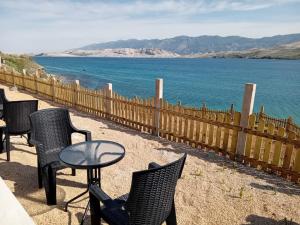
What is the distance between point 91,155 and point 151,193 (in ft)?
4.67

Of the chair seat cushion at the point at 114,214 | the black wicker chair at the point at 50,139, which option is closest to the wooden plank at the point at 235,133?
the black wicker chair at the point at 50,139

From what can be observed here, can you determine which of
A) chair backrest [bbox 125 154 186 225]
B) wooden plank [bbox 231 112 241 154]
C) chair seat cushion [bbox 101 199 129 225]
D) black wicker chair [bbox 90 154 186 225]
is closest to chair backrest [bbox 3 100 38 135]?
black wicker chair [bbox 90 154 186 225]

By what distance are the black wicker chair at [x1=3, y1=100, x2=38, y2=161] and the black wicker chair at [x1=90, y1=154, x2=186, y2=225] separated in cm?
322

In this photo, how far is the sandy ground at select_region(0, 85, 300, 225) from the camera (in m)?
3.64

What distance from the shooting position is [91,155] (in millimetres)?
3420

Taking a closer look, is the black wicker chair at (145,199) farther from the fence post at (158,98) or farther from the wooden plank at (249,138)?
the fence post at (158,98)

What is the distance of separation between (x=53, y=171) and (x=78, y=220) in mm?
791

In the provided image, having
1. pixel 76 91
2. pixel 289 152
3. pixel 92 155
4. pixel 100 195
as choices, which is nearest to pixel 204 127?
pixel 289 152

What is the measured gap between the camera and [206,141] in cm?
635

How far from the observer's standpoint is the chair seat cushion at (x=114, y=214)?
2.49 m

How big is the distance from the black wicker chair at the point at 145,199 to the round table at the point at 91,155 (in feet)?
1.76

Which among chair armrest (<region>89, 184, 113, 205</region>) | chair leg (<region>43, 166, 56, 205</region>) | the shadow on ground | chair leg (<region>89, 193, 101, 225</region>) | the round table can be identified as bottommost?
the shadow on ground

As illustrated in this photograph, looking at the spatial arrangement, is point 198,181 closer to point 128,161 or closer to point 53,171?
point 128,161

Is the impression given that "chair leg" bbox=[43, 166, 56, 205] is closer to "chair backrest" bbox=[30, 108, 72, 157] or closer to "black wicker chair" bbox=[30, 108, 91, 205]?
"black wicker chair" bbox=[30, 108, 91, 205]
